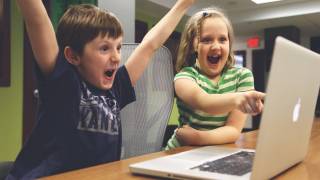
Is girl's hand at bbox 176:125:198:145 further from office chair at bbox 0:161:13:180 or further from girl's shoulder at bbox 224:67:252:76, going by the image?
office chair at bbox 0:161:13:180

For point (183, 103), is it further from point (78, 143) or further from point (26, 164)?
point (26, 164)

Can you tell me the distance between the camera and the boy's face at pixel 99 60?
1.01 m

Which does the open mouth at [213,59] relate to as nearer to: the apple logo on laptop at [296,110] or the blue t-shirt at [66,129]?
the blue t-shirt at [66,129]

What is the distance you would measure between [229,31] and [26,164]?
0.87 m

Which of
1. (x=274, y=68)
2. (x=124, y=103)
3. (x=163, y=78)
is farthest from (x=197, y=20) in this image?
(x=274, y=68)

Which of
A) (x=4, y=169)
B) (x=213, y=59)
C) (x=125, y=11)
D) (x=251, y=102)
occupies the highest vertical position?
(x=125, y=11)

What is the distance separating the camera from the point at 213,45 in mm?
1292

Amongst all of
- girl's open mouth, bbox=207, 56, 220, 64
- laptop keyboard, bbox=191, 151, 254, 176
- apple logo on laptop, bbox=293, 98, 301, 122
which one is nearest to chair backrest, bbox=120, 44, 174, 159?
girl's open mouth, bbox=207, 56, 220, 64

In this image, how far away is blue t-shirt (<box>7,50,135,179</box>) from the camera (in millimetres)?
934

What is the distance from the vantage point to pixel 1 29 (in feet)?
10.9

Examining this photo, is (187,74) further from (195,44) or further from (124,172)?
(124,172)

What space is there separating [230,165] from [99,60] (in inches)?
18.8

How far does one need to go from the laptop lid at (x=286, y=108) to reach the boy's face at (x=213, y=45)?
504 mm

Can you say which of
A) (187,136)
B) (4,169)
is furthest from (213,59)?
(4,169)
